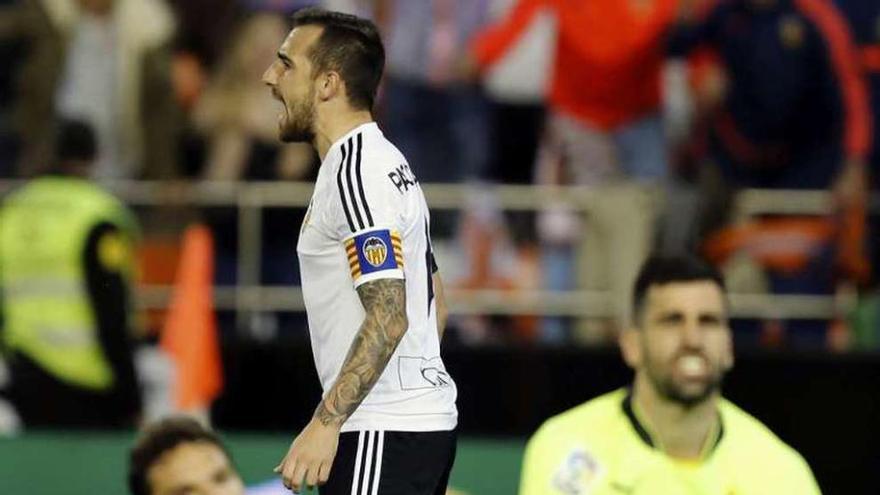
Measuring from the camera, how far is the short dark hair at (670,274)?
6941 mm

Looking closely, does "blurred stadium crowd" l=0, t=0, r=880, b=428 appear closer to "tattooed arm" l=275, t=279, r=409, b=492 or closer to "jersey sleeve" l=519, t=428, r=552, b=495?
"jersey sleeve" l=519, t=428, r=552, b=495

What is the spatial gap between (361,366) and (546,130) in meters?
6.56

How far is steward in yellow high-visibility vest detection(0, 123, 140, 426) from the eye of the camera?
10.1m

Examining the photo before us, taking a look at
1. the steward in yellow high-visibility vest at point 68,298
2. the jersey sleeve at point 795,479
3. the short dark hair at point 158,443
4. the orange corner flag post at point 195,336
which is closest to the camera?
the jersey sleeve at point 795,479

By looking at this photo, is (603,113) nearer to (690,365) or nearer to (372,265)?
(690,365)

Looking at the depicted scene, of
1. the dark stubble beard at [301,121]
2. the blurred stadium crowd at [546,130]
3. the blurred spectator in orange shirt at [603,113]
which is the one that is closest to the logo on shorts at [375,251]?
the dark stubble beard at [301,121]

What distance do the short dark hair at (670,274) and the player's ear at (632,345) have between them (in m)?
0.05

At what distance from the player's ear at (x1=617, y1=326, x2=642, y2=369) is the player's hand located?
1.92 metres

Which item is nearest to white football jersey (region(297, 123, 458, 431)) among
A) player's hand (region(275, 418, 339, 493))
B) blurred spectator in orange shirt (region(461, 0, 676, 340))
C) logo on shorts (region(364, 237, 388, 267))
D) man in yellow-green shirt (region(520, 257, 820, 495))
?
logo on shorts (region(364, 237, 388, 267))

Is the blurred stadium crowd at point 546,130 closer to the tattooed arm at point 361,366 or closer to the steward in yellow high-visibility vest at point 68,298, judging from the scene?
the steward in yellow high-visibility vest at point 68,298

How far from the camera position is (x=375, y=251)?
5.30m

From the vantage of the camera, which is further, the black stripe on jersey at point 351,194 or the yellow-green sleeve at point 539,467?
the yellow-green sleeve at point 539,467

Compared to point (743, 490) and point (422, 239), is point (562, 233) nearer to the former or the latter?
point (743, 490)

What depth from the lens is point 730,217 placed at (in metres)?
11.2
